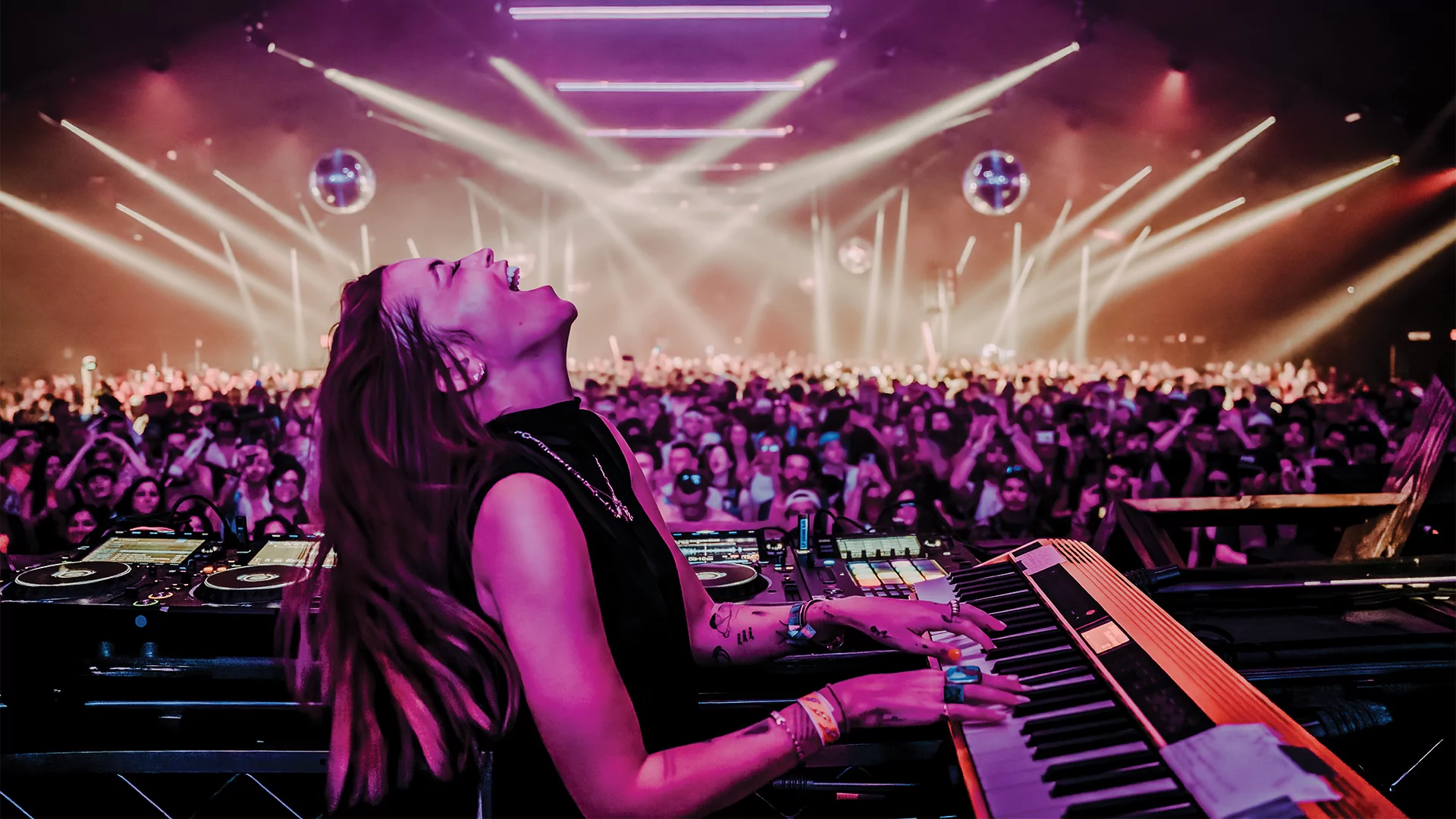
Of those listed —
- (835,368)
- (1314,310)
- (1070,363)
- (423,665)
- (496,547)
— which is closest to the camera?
(496,547)

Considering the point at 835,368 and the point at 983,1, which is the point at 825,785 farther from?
the point at 835,368

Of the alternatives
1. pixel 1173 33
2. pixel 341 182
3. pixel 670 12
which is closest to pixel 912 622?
pixel 670 12

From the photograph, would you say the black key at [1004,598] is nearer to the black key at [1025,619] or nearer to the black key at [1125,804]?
the black key at [1025,619]

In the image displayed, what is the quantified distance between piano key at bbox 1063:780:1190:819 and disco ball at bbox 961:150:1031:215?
995 centimetres

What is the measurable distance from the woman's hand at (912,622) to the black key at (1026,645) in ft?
0.07

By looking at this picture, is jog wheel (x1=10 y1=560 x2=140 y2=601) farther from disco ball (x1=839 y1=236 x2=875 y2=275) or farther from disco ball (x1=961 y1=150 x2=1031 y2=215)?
disco ball (x1=839 y1=236 x2=875 y2=275)

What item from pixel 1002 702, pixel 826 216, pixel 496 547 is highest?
pixel 826 216

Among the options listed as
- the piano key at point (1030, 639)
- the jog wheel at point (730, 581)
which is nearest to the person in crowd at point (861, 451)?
the jog wheel at point (730, 581)

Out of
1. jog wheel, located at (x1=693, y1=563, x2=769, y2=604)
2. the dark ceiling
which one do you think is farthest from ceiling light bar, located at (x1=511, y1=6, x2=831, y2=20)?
jog wheel, located at (x1=693, y1=563, x2=769, y2=604)

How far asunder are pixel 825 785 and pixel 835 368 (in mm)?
16242

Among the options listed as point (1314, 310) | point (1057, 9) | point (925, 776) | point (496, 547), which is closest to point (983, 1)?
point (1057, 9)

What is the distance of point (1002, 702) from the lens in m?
1.38

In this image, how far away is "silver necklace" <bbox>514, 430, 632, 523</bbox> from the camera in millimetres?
1461

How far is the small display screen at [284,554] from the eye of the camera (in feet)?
8.62
